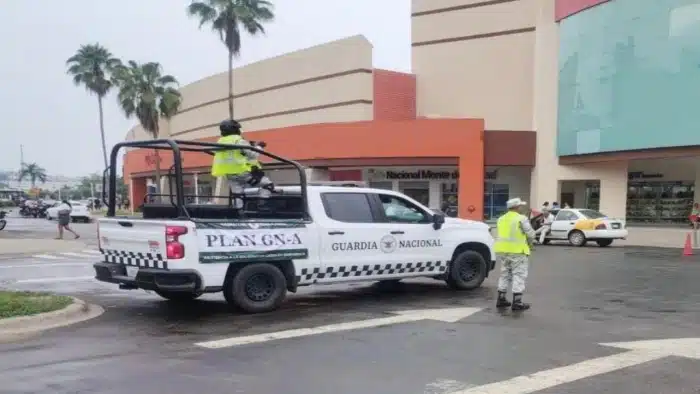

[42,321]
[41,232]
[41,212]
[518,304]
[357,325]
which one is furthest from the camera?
[41,212]

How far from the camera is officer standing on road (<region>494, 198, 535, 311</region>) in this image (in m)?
9.02

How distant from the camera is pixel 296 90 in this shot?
4444cm

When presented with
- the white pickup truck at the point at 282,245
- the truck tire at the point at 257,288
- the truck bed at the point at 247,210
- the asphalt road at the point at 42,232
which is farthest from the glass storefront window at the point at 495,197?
the truck tire at the point at 257,288

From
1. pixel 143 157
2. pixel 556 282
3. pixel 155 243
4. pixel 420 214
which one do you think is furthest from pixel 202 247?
pixel 143 157

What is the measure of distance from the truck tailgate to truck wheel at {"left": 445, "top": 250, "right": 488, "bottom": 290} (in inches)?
195

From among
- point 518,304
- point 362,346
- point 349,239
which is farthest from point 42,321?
point 518,304

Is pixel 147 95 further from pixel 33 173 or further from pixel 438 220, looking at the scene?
pixel 33 173

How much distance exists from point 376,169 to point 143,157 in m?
23.1

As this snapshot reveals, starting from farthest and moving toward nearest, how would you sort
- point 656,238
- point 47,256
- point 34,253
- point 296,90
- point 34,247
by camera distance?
point 296,90 → point 656,238 → point 34,247 → point 34,253 → point 47,256

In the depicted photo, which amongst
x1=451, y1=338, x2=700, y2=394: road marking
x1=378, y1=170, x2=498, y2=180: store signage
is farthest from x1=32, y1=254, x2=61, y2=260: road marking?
x1=378, y1=170, x2=498, y2=180: store signage

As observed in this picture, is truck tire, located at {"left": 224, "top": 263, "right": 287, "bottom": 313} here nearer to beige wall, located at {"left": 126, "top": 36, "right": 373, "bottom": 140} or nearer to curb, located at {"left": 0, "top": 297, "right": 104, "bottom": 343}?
curb, located at {"left": 0, "top": 297, "right": 104, "bottom": 343}

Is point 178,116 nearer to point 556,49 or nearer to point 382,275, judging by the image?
point 556,49

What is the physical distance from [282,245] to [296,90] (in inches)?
1445

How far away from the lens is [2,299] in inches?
330
